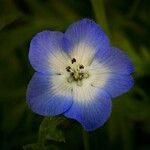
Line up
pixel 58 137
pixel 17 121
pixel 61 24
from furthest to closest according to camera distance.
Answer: pixel 61 24
pixel 17 121
pixel 58 137

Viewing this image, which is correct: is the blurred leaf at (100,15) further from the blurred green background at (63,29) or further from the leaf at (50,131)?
the leaf at (50,131)

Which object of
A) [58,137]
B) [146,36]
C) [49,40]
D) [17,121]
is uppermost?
[146,36]

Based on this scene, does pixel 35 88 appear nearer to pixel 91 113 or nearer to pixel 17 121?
pixel 91 113

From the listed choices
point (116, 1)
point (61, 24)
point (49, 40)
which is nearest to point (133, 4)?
point (116, 1)

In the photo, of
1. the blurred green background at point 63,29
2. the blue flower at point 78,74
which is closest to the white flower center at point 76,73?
the blue flower at point 78,74

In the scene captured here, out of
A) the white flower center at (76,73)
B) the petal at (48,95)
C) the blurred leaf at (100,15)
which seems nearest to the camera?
the petal at (48,95)

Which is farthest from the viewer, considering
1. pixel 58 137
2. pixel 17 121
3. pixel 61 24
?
pixel 61 24

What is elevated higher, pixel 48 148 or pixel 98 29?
pixel 98 29

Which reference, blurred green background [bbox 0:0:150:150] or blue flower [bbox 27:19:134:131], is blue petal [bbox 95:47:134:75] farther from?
blurred green background [bbox 0:0:150:150]

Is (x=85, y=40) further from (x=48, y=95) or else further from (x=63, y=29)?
(x=63, y=29)
